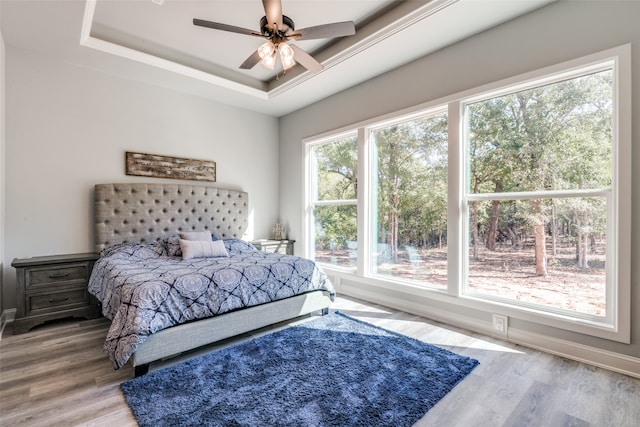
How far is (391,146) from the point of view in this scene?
3875 millimetres

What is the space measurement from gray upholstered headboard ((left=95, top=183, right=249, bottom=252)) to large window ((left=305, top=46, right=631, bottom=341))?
1917 mm

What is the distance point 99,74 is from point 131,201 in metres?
1.56

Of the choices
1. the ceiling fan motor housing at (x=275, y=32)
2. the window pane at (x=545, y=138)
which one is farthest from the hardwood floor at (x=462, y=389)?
the ceiling fan motor housing at (x=275, y=32)

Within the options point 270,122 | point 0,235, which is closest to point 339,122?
point 270,122

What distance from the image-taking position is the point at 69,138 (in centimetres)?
350

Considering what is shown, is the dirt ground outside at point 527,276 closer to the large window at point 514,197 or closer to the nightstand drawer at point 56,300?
the large window at point 514,197

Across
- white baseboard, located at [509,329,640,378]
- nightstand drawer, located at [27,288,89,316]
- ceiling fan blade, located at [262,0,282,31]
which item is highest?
ceiling fan blade, located at [262,0,282,31]

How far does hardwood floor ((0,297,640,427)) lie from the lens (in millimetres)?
1729

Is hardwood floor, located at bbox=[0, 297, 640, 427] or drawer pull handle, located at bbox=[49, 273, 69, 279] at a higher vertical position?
drawer pull handle, located at bbox=[49, 273, 69, 279]

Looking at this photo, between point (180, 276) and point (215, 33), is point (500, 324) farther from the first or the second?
point (215, 33)

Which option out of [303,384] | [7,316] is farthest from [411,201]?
[7,316]

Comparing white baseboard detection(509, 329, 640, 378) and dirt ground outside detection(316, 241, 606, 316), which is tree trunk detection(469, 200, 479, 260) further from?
white baseboard detection(509, 329, 640, 378)

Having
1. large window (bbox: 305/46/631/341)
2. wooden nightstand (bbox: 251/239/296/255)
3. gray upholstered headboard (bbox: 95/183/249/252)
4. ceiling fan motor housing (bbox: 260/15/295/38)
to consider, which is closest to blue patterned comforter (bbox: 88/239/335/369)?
gray upholstered headboard (bbox: 95/183/249/252)

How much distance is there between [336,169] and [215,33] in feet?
7.45
